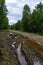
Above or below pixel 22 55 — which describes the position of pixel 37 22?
below

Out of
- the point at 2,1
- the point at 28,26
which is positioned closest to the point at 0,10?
the point at 2,1

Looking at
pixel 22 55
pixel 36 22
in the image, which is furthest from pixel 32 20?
pixel 22 55

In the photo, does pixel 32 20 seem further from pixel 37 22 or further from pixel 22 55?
pixel 22 55

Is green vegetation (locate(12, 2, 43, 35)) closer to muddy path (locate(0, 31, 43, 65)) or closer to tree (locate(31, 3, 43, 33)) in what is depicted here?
tree (locate(31, 3, 43, 33))

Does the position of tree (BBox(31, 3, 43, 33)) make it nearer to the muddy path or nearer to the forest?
the forest

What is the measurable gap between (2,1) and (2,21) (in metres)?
6.29

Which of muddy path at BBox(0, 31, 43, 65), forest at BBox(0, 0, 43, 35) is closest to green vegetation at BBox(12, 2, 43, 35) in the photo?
forest at BBox(0, 0, 43, 35)

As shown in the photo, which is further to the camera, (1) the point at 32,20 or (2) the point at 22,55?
(1) the point at 32,20

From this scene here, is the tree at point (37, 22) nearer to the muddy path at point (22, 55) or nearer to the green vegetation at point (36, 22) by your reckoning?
the green vegetation at point (36, 22)

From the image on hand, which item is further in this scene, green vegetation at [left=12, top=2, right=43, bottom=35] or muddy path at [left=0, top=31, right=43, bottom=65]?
green vegetation at [left=12, top=2, right=43, bottom=35]

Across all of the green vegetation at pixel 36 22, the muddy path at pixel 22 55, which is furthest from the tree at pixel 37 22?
the muddy path at pixel 22 55

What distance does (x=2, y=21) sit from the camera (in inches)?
2650

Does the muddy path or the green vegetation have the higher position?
the muddy path

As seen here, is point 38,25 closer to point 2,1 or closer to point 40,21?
point 40,21
